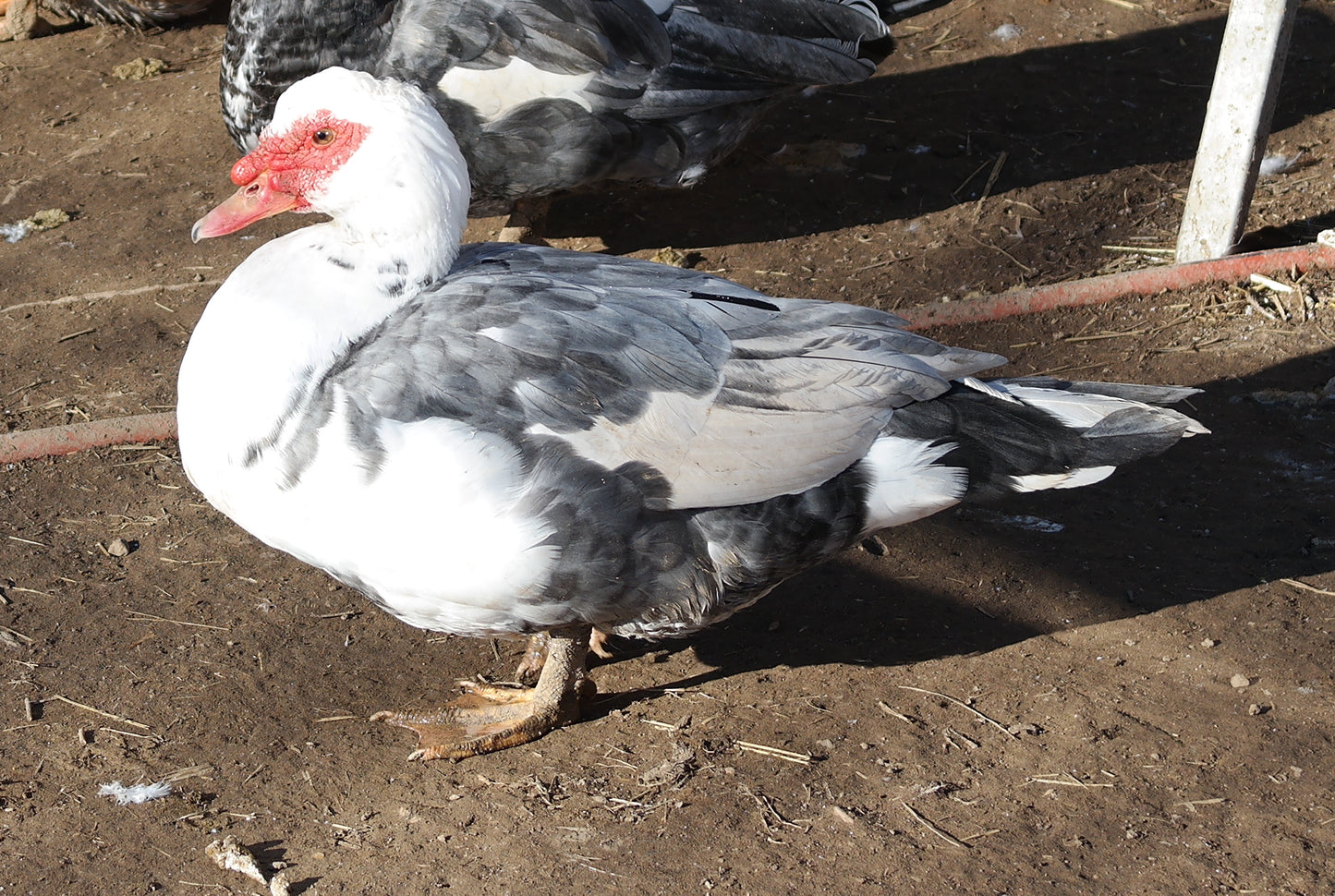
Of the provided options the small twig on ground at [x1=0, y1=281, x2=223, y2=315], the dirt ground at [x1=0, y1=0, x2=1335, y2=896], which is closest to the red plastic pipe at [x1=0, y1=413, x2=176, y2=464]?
the dirt ground at [x1=0, y1=0, x2=1335, y2=896]

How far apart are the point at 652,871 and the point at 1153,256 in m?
3.34

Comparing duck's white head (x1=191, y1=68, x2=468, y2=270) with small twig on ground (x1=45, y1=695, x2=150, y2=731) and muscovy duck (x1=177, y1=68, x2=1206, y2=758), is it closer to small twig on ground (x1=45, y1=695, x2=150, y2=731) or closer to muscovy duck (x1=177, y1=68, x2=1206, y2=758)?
muscovy duck (x1=177, y1=68, x2=1206, y2=758)

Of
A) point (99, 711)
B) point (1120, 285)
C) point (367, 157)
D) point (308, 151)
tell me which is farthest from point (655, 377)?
point (1120, 285)

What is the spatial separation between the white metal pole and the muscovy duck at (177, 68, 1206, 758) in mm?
1966

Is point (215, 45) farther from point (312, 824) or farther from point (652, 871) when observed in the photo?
point (652, 871)

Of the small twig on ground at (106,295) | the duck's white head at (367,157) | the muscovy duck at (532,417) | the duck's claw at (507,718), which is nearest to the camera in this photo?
the muscovy duck at (532,417)

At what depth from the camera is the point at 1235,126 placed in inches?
175

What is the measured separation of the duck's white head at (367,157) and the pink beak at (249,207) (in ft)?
0.11

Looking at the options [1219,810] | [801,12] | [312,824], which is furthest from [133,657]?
[801,12]

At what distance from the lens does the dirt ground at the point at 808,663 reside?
2646mm

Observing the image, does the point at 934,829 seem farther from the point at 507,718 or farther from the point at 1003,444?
the point at 507,718

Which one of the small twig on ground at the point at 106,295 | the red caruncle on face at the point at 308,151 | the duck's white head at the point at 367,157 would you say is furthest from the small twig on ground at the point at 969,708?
the small twig on ground at the point at 106,295

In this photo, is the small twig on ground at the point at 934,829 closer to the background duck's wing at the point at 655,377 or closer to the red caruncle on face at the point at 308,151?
the background duck's wing at the point at 655,377

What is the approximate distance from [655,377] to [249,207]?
1.05 m
